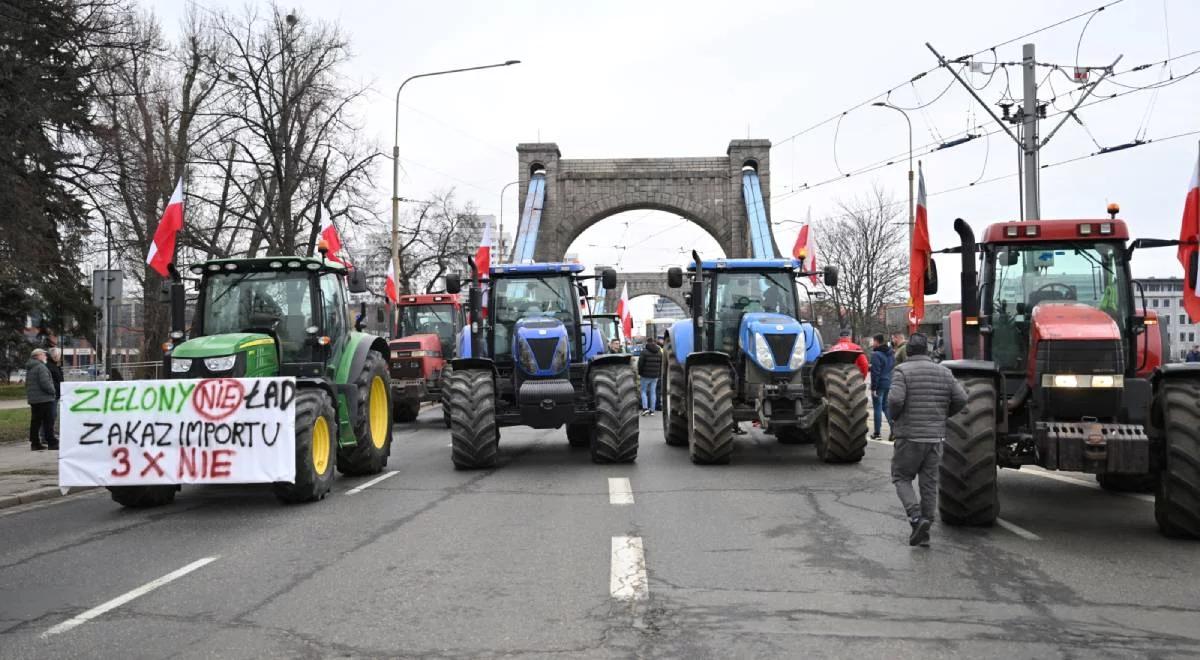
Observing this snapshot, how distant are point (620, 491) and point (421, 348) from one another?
38.6 ft

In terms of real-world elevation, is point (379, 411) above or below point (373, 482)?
above

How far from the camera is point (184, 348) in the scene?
11.2m

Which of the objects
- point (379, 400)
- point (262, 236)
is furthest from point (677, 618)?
point (262, 236)

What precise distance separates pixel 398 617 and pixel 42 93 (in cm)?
1420

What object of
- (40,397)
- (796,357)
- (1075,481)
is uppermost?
(796,357)

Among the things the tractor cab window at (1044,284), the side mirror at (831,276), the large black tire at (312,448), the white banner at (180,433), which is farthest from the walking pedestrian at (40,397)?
the tractor cab window at (1044,284)

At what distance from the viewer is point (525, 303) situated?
15.1m

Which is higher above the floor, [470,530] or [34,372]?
[34,372]

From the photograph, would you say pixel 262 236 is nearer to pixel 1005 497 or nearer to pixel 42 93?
pixel 42 93

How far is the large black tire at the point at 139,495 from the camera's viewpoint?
1077cm

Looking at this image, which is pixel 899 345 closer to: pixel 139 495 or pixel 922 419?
pixel 922 419

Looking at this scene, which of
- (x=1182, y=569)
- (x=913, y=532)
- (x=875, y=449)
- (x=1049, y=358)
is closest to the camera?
(x=1182, y=569)

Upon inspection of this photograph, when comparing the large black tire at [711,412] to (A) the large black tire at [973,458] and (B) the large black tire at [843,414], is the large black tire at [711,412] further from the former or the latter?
(A) the large black tire at [973,458]

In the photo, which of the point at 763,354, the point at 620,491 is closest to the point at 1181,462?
the point at 620,491
